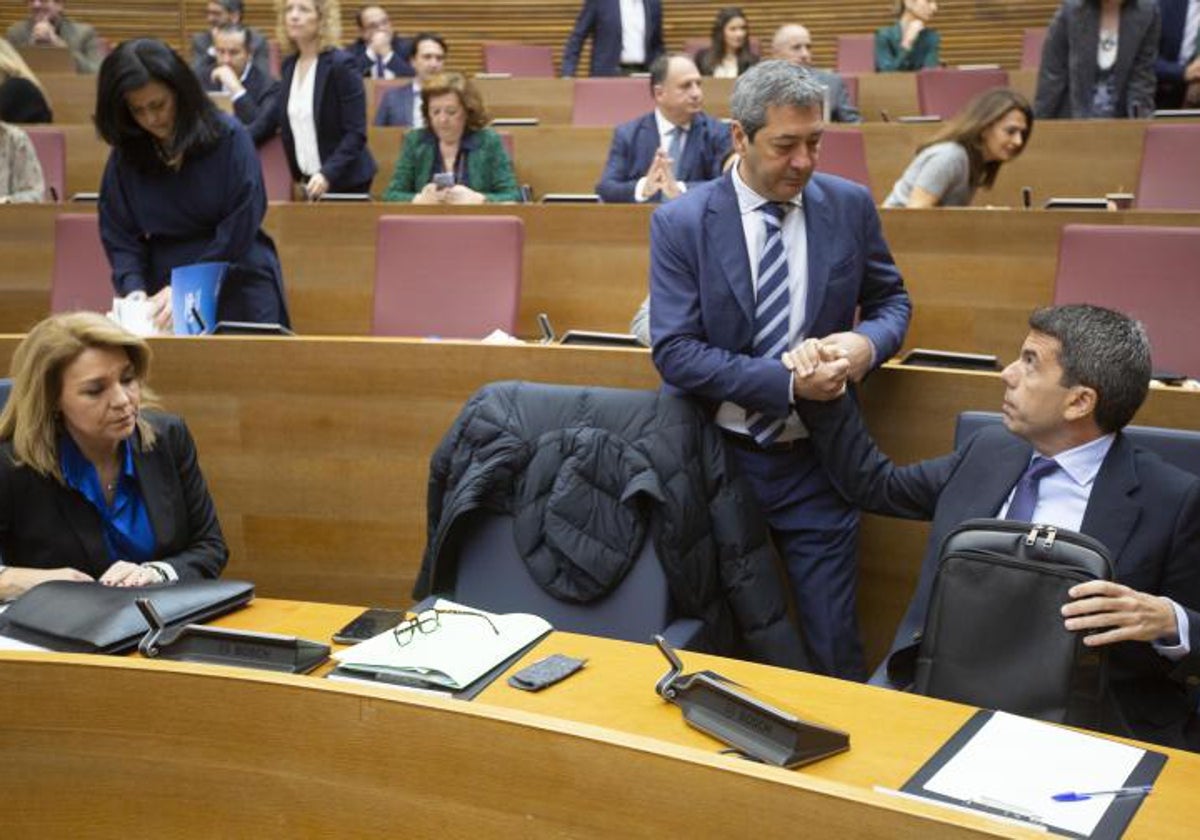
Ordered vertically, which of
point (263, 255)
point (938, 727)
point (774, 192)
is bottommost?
point (938, 727)

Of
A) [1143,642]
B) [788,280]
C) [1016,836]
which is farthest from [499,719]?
[788,280]

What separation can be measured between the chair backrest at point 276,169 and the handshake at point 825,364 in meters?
2.97

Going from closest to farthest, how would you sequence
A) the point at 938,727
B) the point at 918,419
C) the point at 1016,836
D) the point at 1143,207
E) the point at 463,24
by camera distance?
the point at 1016,836, the point at 938,727, the point at 918,419, the point at 1143,207, the point at 463,24

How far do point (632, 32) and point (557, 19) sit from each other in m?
2.33

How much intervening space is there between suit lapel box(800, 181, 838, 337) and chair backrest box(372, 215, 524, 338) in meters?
1.28

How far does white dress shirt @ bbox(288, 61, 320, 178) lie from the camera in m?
Answer: 4.41

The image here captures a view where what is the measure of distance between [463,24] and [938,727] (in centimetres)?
750

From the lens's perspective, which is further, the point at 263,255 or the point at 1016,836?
the point at 263,255

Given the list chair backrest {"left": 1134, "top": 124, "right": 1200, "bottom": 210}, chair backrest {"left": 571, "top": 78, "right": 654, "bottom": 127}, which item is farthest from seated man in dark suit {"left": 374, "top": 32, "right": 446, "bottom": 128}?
chair backrest {"left": 1134, "top": 124, "right": 1200, "bottom": 210}

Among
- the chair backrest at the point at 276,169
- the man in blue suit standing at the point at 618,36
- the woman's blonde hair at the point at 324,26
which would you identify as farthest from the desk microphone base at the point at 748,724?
the man in blue suit standing at the point at 618,36

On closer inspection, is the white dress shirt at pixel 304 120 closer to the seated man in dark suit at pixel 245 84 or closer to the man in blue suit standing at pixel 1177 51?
the seated man in dark suit at pixel 245 84

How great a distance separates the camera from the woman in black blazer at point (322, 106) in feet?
14.0

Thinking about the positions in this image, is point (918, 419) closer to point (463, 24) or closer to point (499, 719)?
point (499, 719)

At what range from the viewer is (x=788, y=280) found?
216 centimetres
